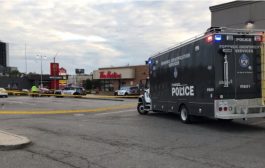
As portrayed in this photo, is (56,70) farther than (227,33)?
Yes

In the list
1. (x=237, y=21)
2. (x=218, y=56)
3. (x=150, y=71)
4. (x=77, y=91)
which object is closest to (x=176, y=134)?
(x=218, y=56)

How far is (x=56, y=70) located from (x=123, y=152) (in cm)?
6203

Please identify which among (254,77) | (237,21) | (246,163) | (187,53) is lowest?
(246,163)

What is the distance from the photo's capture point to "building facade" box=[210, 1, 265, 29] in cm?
3092

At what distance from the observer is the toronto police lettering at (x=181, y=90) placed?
54.3ft

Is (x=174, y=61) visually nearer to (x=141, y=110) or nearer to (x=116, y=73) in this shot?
(x=141, y=110)

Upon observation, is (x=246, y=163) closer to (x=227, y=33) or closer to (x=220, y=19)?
(x=227, y=33)

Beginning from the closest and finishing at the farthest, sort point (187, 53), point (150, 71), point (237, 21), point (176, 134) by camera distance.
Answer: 1. point (176, 134)
2. point (187, 53)
3. point (150, 71)
4. point (237, 21)

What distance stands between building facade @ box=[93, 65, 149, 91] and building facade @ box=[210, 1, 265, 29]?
4266cm

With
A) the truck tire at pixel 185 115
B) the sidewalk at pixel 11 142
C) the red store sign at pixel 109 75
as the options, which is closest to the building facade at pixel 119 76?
the red store sign at pixel 109 75

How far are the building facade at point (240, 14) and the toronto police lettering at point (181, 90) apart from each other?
586 inches

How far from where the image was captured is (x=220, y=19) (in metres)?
34.2

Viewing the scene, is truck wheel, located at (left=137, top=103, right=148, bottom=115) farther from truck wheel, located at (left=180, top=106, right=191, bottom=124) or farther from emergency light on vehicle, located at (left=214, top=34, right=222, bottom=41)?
emergency light on vehicle, located at (left=214, top=34, right=222, bottom=41)

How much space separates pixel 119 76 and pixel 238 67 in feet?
226
